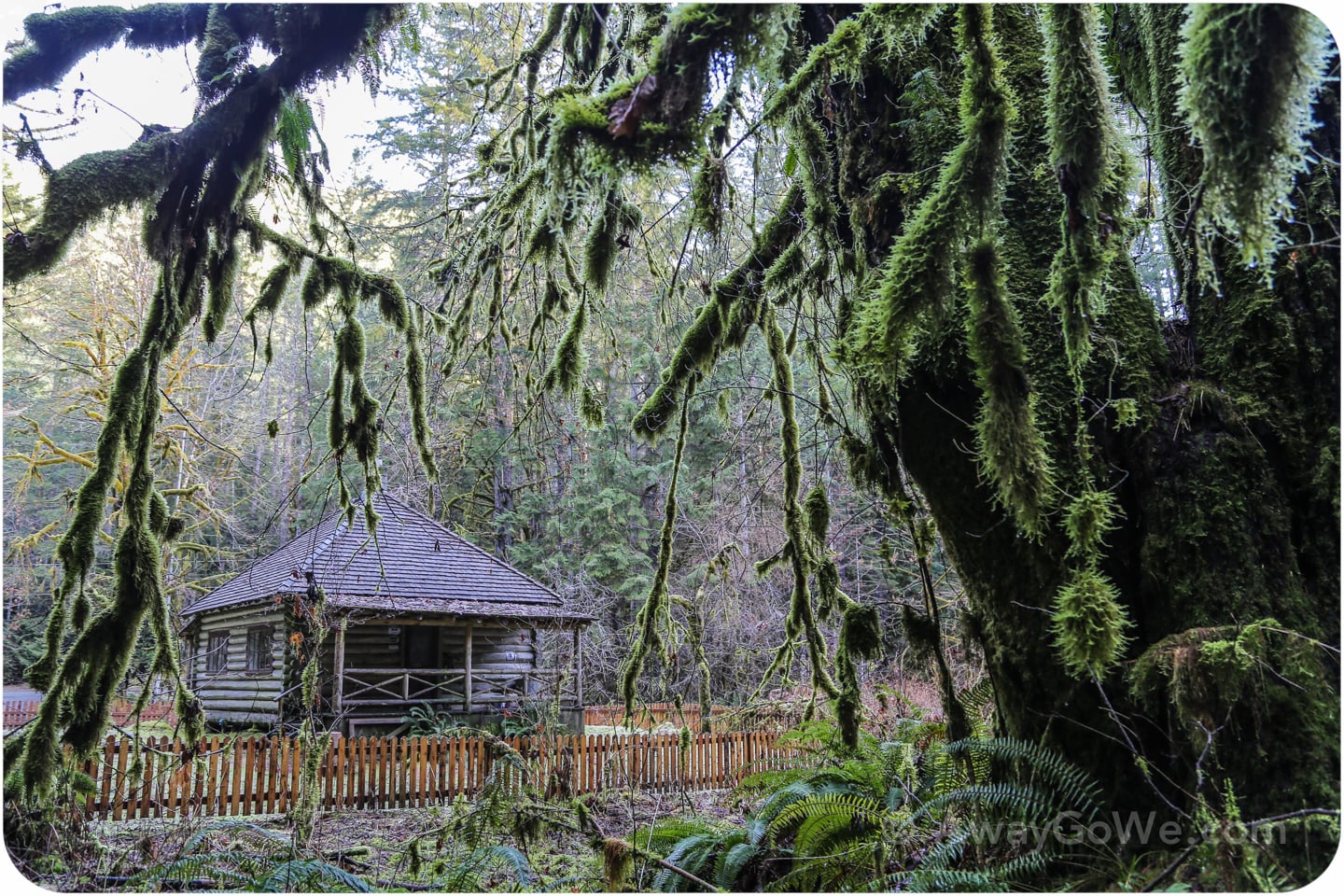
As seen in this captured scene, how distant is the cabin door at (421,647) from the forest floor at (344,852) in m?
6.91

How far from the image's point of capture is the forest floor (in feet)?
14.3

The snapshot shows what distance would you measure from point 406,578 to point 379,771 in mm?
5550

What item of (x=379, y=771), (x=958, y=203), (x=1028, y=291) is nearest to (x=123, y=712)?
(x=379, y=771)

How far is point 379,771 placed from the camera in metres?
8.95

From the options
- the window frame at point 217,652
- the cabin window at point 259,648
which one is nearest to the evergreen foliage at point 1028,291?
the cabin window at point 259,648

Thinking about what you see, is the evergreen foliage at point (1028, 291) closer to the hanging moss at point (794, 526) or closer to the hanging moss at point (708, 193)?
the hanging moss at point (708, 193)

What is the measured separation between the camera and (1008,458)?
224cm

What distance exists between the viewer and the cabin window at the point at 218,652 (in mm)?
16297

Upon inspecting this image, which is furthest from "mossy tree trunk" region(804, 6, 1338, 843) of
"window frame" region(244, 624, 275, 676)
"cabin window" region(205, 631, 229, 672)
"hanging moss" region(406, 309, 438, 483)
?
"cabin window" region(205, 631, 229, 672)

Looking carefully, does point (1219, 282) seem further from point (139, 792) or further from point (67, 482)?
point (67, 482)

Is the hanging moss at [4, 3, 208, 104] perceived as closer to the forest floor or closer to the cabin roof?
the forest floor

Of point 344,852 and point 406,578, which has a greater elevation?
point 406,578

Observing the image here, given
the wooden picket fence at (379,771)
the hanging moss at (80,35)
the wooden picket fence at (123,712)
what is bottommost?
the wooden picket fence at (123,712)

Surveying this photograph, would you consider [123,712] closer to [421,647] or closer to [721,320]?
[421,647]
